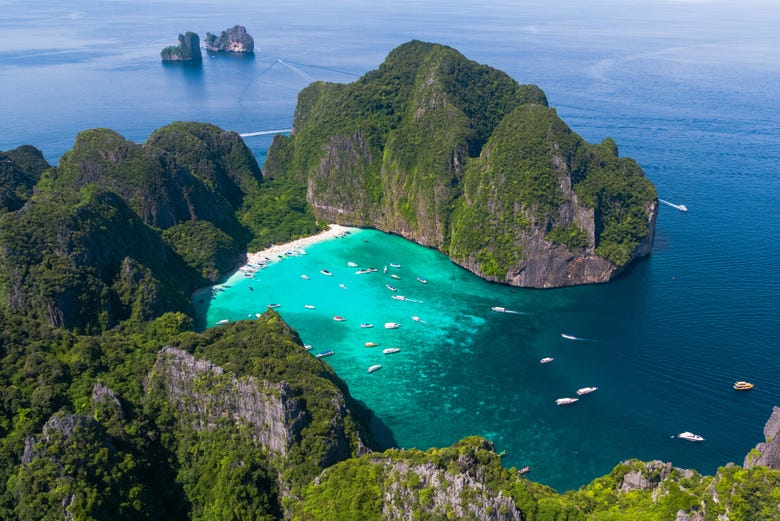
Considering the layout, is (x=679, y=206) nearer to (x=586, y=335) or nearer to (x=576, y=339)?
(x=586, y=335)

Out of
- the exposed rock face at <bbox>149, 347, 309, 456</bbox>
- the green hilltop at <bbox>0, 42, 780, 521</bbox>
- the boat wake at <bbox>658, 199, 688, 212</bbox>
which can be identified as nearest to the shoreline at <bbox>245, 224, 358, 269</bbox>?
the green hilltop at <bbox>0, 42, 780, 521</bbox>

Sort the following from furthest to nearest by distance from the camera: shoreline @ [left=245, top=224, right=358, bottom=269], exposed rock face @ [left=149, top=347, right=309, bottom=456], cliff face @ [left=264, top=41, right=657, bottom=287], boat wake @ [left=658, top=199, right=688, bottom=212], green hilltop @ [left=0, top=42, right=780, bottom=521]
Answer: boat wake @ [left=658, top=199, right=688, bottom=212] < shoreline @ [left=245, top=224, right=358, bottom=269] < cliff face @ [left=264, top=41, right=657, bottom=287] < exposed rock face @ [left=149, top=347, right=309, bottom=456] < green hilltop @ [left=0, top=42, right=780, bottom=521]

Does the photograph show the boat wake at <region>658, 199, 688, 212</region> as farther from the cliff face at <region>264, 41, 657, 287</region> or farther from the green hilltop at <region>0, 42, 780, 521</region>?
the green hilltop at <region>0, 42, 780, 521</region>

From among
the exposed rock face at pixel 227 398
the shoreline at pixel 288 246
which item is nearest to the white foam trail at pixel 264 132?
the shoreline at pixel 288 246

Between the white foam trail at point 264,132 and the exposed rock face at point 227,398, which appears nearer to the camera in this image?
the exposed rock face at point 227,398

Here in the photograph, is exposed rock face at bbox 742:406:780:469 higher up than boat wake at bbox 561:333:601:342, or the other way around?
exposed rock face at bbox 742:406:780:469

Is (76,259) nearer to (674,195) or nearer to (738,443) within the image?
(738,443)

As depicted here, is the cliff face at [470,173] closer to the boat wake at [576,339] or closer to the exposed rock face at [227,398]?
the boat wake at [576,339]

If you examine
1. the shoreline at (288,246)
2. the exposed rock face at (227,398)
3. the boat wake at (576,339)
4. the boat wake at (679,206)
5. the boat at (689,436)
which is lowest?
the boat at (689,436)


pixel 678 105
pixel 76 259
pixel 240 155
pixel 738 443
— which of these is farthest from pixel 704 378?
pixel 678 105
